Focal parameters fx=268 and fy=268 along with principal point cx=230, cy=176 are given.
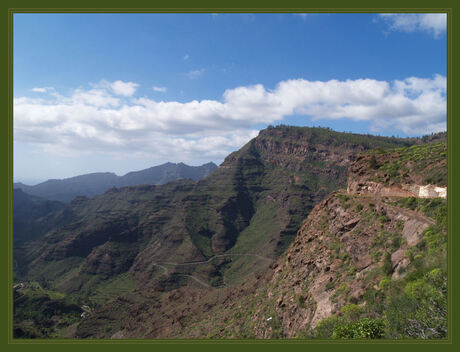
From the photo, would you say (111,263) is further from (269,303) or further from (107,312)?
(269,303)

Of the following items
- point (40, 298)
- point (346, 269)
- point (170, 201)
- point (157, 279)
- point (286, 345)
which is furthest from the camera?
point (170, 201)

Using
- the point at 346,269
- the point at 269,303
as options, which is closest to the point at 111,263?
the point at 269,303

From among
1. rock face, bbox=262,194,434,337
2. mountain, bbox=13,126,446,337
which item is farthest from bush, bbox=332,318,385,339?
mountain, bbox=13,126,446,337

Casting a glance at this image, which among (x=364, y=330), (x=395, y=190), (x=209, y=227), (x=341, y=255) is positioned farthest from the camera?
(x=209, y=227)

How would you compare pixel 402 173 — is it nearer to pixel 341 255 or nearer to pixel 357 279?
pixel 341 255

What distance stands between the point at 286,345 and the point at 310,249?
2613 cm

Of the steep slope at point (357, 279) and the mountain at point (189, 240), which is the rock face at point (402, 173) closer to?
the steep slope at point (357, 279)

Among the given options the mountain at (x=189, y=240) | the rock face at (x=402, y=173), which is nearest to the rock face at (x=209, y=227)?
the mountain at (x=189, y=240)

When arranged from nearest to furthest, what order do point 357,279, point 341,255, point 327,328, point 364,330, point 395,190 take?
point 364,330
point 327,328
point 357,279
point 341,255
point 395,190

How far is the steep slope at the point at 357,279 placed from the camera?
11.6 meters

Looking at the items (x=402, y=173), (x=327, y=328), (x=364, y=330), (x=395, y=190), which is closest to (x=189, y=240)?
(x=395, y=190)

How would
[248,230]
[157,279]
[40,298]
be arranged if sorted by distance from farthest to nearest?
[248,230] → [157,279] → [40,298]

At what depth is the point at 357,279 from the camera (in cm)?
2109

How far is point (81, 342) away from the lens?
856cm
